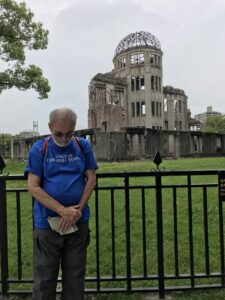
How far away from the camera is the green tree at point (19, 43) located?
2005 centimetres

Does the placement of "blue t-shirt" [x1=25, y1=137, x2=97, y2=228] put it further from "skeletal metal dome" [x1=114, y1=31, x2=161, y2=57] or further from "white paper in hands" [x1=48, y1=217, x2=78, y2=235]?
"skeletal metal dome" [x1=114, y1=31, x2=161, y2=57]

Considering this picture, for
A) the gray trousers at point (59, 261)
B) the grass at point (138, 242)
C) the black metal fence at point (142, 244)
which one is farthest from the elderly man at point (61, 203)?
the grass at point (138, 242)

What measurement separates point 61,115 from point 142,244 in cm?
361

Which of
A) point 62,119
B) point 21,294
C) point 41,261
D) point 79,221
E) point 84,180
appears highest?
point 62,119

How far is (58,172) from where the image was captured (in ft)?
10.0

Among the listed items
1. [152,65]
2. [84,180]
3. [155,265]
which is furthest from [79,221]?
[152,65]

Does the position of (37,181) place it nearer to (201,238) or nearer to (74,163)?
(74,163)

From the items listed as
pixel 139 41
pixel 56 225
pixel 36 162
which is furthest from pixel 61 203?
pixel 139 41

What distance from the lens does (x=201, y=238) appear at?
6.25m

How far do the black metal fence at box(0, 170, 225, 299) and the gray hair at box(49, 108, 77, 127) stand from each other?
4.06 feet

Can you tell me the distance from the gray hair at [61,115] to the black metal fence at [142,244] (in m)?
1.24

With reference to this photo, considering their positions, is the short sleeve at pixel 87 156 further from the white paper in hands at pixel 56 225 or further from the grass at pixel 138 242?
the grass at pixel 138 242

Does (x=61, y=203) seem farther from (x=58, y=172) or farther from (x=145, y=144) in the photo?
(x=145, y=144)

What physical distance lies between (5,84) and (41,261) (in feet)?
61.1
